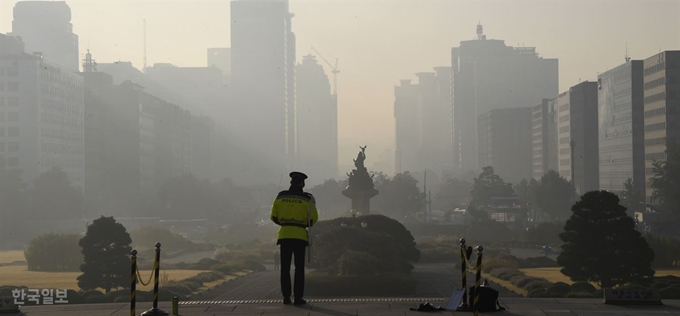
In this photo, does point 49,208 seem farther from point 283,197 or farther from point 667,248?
point 283,197

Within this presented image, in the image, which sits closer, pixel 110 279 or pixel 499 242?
pixel 110 279

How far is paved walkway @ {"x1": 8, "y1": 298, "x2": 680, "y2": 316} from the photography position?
70.4 ft

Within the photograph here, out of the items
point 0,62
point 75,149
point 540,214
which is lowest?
point 540,214

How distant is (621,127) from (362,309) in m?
144

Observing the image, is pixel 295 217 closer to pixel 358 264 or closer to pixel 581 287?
pixel 581 287

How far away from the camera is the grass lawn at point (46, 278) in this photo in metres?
54.0

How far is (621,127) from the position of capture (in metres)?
160

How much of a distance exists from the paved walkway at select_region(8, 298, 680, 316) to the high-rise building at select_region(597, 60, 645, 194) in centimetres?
12966

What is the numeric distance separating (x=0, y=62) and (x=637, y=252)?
124542 millimetres

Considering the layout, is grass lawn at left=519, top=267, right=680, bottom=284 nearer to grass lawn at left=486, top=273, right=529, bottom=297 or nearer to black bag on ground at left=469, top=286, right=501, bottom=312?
grass lawn at left=486, top=273, right=529, bottom=297

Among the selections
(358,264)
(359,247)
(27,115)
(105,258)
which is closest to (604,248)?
(358,264)

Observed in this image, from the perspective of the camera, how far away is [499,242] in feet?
313

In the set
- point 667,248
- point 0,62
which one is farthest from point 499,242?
point 0,62

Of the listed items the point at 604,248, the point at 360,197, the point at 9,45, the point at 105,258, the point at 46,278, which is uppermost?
the point at 9,45
